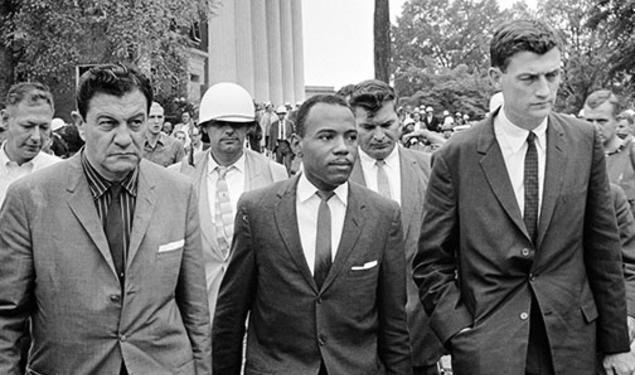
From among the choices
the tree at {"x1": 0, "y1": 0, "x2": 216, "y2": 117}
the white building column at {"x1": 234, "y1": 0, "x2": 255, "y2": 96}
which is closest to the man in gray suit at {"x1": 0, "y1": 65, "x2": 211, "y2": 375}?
the tree at {"x1": 0, "y1": 0, "x2": 216, "y2": 117}

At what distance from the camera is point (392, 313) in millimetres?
4078

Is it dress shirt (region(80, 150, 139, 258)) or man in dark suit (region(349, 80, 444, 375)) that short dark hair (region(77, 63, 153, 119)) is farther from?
man in dark suit (region(349, 80, 444, 375))

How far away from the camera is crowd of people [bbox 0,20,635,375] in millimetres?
3469

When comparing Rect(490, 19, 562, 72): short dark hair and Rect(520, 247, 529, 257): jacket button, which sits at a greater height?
Rect(490, 19, 562, 72): short dark hair

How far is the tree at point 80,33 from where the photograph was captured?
21109 mm

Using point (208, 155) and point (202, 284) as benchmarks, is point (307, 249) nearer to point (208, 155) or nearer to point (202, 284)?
point (202, 284)

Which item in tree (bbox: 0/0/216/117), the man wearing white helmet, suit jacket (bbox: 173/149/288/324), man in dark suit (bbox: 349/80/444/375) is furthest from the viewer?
tree (bbox: 0/0/216/117)

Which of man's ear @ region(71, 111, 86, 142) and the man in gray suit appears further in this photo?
man's ear @ region(71, 111, 86, 142)

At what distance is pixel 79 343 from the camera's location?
3426mm

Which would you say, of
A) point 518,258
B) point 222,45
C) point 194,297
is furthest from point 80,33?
point 222,45

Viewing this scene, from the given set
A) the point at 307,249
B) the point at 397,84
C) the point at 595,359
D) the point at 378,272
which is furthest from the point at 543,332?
the point at 397,84

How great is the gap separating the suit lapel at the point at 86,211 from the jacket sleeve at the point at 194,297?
0.38 meters

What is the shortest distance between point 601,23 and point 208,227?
38.0m

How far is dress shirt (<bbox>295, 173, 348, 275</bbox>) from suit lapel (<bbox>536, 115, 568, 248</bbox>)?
92 cm
